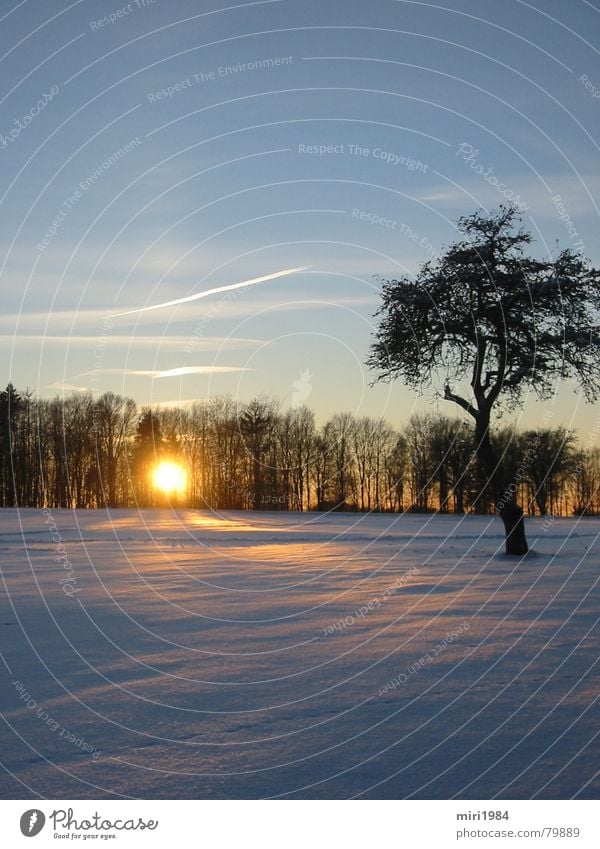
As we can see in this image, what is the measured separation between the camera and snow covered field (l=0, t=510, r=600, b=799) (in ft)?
21.6

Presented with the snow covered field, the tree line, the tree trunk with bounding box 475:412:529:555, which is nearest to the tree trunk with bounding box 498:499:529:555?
the tree trunk with bounding box 475:412:529:555

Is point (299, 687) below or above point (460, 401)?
below

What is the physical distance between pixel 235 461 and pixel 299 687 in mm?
93231

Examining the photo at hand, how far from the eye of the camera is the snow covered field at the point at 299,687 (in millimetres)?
6570

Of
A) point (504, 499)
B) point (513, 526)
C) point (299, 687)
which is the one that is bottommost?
point (299, 687)

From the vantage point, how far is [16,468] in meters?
93.1

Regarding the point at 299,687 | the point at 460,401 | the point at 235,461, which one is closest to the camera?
the point at 299,687

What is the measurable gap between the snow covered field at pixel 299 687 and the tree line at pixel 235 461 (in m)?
72.1

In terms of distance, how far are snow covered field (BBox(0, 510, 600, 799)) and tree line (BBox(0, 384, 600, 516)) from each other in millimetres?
72140

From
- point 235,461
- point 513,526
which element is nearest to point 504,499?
point 513,526

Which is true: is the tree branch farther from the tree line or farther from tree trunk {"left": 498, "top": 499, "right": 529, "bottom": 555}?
the tree line

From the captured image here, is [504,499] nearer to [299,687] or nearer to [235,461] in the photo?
[299,687]

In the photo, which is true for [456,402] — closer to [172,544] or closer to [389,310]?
[389,310]

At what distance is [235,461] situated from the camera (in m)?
102
